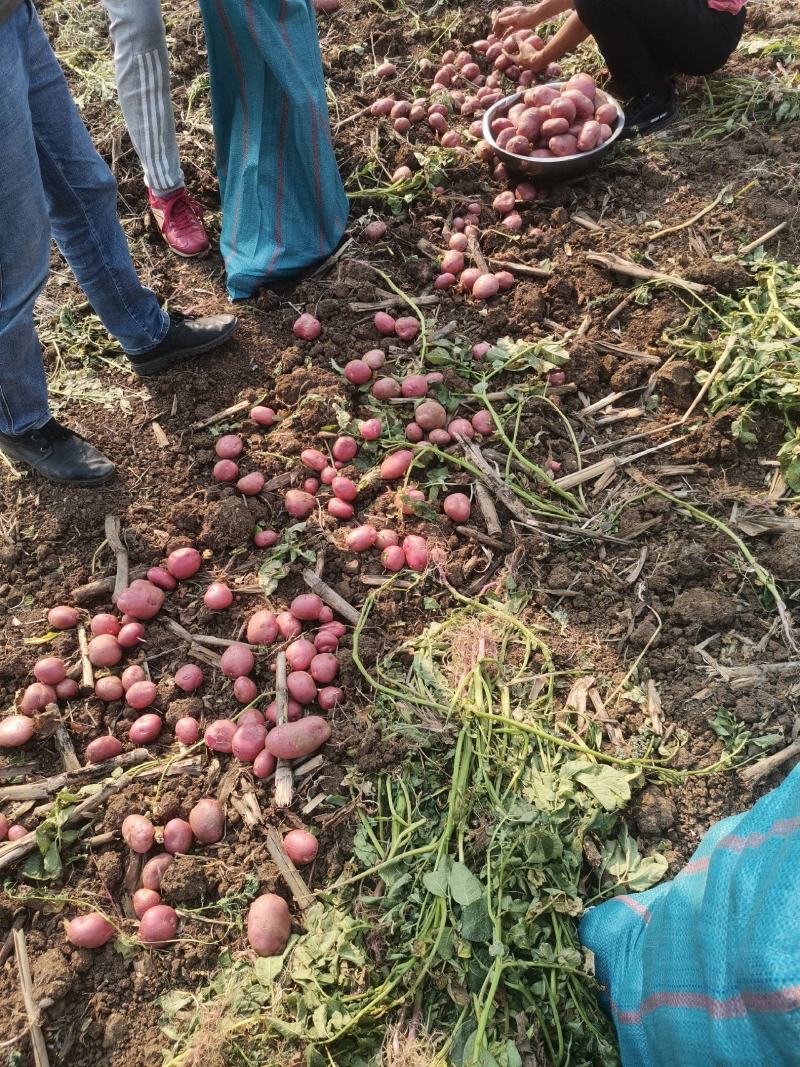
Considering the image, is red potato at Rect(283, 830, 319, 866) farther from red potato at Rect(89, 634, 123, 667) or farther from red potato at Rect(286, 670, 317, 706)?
red potato at Rect(89, 634, 123, 667)

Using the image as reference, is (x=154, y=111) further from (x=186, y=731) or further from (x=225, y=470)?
(x=186, y=731)

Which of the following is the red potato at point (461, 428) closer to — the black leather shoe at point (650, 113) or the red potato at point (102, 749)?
the red potato at point (102, 749)

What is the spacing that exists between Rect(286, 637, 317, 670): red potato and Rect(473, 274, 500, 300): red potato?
1918 mm

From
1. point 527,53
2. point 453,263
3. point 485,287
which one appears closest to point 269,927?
point 485,287

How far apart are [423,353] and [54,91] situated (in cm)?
163

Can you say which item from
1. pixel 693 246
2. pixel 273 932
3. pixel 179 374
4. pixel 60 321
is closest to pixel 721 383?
pixel 693 246

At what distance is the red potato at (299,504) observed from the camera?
2820 millimetres

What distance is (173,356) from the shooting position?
324cm

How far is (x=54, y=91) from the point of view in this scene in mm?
2406

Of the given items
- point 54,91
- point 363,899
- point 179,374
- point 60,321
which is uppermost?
point 54,91

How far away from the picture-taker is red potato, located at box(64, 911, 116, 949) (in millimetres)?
2039

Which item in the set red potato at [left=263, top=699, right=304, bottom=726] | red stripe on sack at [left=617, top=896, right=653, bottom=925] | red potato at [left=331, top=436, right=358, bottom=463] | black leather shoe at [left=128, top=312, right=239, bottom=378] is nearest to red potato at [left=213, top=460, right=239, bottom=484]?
red potato at [left=331, top=436, right=358, bottom=463]

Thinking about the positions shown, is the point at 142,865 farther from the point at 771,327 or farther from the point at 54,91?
the point at 771,327

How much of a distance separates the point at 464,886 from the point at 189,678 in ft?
3.83
